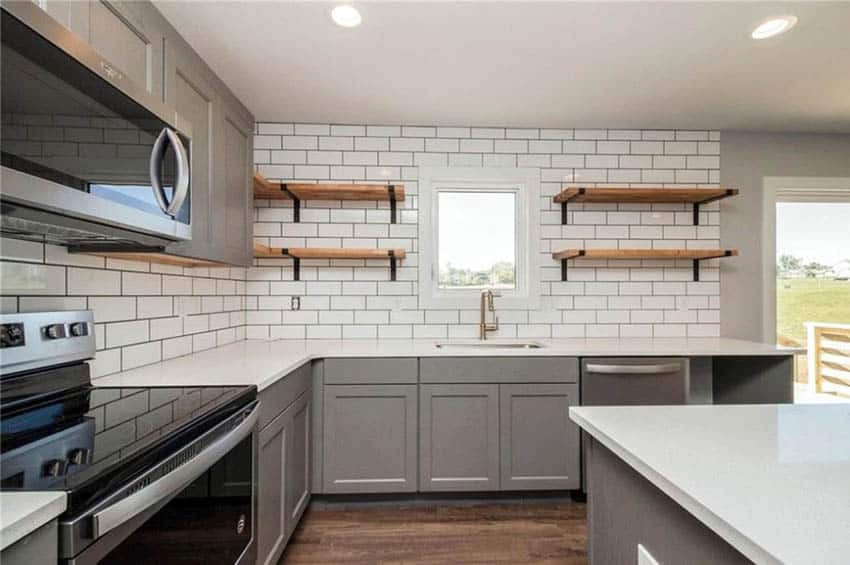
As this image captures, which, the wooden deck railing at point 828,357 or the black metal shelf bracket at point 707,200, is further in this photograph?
the wooden deck railing at point 828,357

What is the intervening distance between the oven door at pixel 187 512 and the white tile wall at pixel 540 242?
151 centimetres

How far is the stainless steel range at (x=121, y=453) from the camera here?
80 centimetres

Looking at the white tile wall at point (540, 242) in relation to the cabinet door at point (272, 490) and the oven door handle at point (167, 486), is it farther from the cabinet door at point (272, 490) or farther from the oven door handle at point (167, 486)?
the oven door handle at point (167, 486)

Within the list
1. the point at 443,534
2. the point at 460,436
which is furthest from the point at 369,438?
the point at 443,534

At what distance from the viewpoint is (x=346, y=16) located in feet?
5.78

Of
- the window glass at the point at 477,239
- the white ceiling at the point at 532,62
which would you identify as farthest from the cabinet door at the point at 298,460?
the white ceiling at the point at 532,62

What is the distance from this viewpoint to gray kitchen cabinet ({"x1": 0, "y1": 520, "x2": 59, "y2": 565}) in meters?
0.63

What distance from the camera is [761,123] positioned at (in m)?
2.91

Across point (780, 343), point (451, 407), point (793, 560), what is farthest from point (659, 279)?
point (793, 560)

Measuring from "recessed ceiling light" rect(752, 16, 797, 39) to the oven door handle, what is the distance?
2.49 meters

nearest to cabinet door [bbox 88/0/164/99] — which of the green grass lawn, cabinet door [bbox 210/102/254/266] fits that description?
cabinet door [bbox 210/102/254/266]

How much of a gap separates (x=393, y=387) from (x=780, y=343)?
2720mm

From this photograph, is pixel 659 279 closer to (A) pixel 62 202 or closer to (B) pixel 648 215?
(B) pixel 648 215

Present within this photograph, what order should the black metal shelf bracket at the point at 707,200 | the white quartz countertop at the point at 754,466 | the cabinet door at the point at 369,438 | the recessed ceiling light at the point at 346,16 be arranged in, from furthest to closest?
the black metal shelf bracket at the point at 707,200 < the cabinet door at the point at 369,438 < the recessed ceiling light at the point at 346,16 < the white quartz countertop at the point at 754,466
